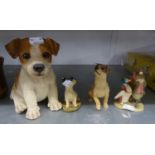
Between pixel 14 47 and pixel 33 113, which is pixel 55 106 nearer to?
pixel 33 113

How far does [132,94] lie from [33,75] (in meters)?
0.28

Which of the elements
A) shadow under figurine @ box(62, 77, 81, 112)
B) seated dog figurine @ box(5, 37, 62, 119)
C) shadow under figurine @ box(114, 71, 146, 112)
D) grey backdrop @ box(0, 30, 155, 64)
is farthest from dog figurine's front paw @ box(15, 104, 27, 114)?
grey backdrop @ box(0, 30, 155, 64)

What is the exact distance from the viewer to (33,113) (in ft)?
1.94

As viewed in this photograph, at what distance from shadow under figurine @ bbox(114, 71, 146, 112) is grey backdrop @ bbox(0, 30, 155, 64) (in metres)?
0.37

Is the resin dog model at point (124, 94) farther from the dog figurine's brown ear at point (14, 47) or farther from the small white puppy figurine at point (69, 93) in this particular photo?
the dog figurine's brown ear at point (14, 47)

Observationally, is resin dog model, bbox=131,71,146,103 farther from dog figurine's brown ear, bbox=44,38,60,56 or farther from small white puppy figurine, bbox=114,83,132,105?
dog figurine's brown ear, bbox=44,38,60,56

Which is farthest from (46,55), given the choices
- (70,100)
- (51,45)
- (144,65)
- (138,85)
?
(144,65)

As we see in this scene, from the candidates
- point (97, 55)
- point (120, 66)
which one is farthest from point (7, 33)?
point (120, 66)

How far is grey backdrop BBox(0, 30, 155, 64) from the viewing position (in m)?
0.96

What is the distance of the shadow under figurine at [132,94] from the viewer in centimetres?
62

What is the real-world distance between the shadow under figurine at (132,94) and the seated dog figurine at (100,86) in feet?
0.12

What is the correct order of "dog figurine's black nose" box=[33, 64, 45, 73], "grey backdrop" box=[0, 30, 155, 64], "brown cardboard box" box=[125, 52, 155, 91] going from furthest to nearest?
"grey backdrop" box=[0, 30, 155, 64] → "brown cardboard box" box=[125, 52, 155, 91] → "dog figurine's black nose" box=[33, 64, 45, 73]

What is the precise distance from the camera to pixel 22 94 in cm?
62
